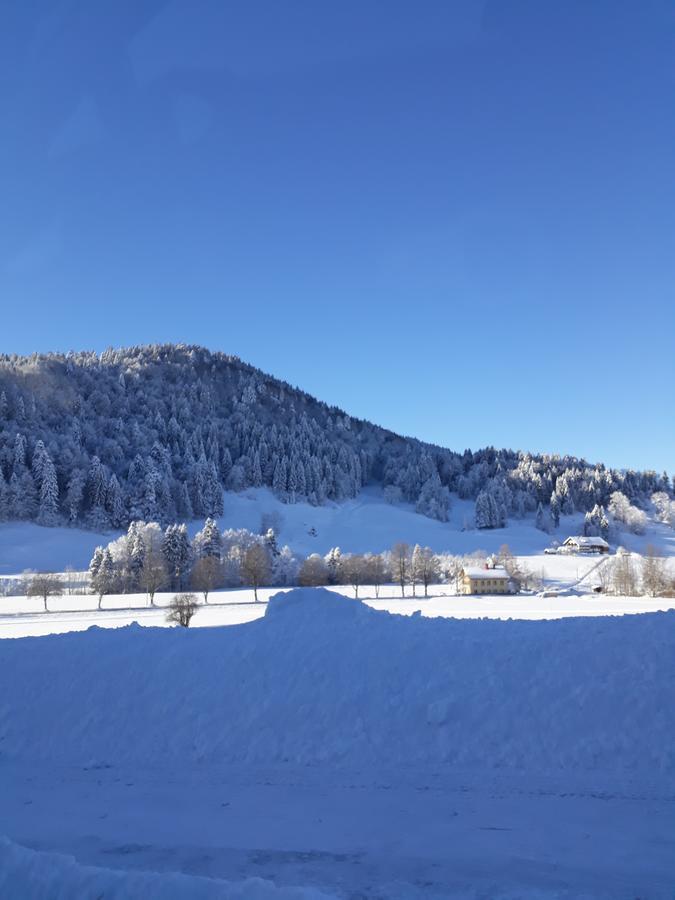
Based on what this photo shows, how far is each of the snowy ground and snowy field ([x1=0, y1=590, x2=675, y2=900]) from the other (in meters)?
76.0

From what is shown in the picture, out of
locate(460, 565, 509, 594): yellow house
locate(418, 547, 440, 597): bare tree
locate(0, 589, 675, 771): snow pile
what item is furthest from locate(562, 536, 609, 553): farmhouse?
locate(0, 589, 675, 771): snow pile

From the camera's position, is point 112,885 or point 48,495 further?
point 48,495

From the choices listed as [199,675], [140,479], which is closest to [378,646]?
[199,675]

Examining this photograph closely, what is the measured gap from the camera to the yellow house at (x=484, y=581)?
7038cm

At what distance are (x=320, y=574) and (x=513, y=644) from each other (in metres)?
58.5

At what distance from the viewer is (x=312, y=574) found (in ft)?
225

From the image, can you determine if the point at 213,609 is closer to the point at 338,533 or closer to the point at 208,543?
the point at 208,543

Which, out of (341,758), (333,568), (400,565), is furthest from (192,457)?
(341,758)

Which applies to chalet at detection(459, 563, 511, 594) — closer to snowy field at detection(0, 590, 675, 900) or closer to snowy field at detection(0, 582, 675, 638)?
snowy field at detection(0, 582, 675, 638)

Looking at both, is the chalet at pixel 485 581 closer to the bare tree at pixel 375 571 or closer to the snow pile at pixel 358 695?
the bare tree at pixel 375 571

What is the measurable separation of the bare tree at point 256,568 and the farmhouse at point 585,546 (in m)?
72.0

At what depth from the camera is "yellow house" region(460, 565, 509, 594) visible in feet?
231

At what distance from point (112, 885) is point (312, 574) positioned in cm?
6387

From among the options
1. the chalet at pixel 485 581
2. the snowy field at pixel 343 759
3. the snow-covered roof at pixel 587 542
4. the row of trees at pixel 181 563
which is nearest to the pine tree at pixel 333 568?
the row of trees at pixel 181 563
